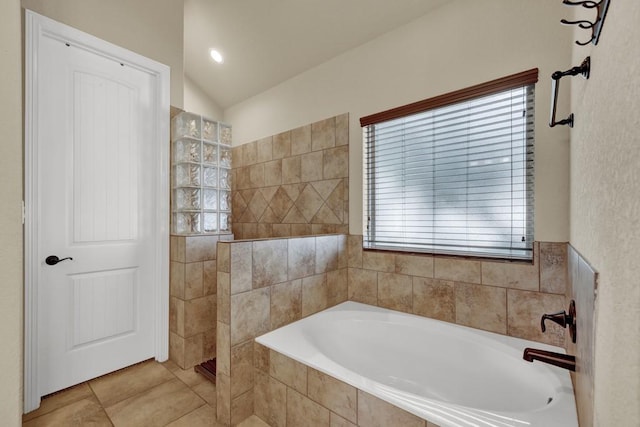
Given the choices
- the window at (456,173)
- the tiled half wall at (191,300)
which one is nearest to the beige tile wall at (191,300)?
the tiled half wall at (191,300)

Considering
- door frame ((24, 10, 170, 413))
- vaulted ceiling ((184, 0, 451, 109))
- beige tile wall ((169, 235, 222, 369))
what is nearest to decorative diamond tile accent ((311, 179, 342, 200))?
beige tile wall ((169, 235, 222, 369))

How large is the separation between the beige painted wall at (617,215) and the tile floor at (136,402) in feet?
5.35

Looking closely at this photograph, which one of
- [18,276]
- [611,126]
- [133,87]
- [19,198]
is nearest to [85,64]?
[133,87]

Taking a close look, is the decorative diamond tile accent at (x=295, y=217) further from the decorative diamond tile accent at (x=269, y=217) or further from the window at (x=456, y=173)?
the window at (x=456, y=173)

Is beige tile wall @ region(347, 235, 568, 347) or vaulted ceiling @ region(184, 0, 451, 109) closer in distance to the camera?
beige tile wall @ region(347, 235, 568, 347)

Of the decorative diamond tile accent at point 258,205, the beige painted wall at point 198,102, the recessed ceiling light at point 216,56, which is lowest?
the decorative diamond tile accent at point 258,205

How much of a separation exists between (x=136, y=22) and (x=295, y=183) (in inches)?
69.5

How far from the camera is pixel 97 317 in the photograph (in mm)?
1993

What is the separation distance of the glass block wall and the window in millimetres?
1267

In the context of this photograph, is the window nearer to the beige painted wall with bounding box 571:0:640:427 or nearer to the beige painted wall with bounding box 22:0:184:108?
the beige painted wall with bounding box 571:0:640:427

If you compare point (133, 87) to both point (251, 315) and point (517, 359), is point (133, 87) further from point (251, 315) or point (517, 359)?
point (517, 359)

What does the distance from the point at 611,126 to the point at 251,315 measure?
1660mm

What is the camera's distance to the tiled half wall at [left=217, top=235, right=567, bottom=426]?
1.49 metres

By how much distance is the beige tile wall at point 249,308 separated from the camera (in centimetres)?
157
